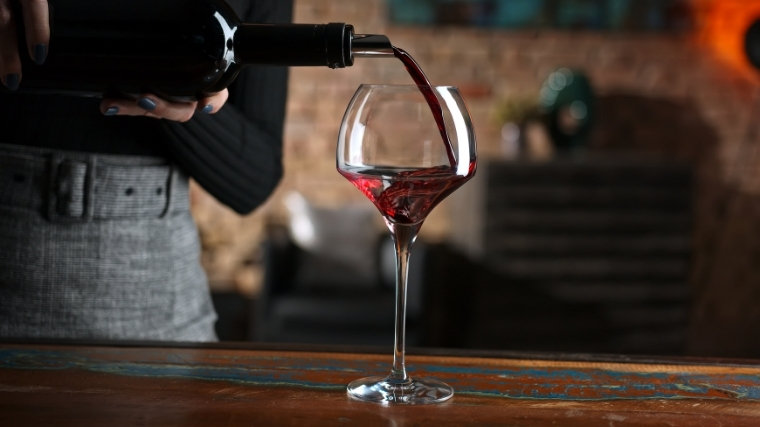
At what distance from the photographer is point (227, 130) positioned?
1.08 meters

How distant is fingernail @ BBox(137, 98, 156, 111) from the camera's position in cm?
83

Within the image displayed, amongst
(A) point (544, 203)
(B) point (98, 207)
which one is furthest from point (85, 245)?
(A) point (544, 203)

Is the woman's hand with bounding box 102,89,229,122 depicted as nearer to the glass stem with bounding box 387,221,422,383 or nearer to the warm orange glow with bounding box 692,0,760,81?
the glass stem with bounding box 387,221,422,383

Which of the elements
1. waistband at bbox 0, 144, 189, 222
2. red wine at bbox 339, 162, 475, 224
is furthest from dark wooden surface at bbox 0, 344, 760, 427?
waistband at bbox 0, 144, 189, 222

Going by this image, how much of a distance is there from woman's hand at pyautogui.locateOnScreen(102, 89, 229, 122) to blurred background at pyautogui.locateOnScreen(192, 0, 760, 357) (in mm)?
2743

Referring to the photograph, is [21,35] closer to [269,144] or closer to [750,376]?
[269,144]

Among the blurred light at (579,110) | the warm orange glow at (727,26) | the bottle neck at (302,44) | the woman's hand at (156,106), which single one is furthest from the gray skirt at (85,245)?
the warm orange glow at (727,26)

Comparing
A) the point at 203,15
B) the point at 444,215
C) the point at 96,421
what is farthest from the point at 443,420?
the point at 444,215

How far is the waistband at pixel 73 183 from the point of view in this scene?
3.31 feet

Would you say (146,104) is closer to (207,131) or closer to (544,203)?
(207,131)

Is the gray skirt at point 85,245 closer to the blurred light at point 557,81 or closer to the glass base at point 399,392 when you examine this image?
the glass base at point 399,392

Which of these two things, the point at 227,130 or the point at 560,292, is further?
the point at 560,292

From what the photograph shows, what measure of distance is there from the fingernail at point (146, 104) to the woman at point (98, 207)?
17 cm

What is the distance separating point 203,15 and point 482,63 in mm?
3795
